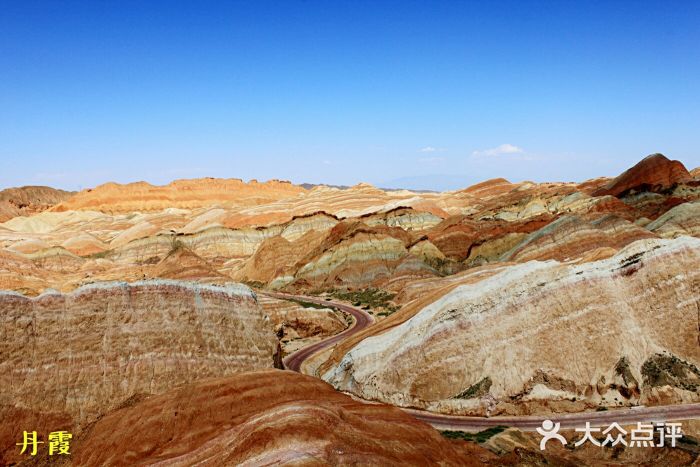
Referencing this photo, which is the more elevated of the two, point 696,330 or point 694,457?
point 696,330

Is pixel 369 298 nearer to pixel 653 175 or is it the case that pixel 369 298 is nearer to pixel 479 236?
pixel 479 236

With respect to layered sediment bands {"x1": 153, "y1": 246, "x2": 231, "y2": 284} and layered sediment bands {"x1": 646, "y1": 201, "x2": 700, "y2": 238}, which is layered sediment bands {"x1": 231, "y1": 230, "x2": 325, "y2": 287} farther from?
layered sediment bands {"x1": 646, "y1": 201, "x2": 700, "y2": 238}

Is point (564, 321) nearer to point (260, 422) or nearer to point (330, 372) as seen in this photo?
point (330, 372)

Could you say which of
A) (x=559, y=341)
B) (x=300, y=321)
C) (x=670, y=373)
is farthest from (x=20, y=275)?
(x=670, y=373)

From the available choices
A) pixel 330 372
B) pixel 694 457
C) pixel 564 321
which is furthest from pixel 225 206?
pixel 694 457

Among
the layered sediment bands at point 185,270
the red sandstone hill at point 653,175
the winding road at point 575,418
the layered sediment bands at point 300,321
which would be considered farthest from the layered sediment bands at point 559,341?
the red sandstone hill at point 653,175

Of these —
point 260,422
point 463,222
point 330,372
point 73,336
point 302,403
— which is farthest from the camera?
point 463,222
